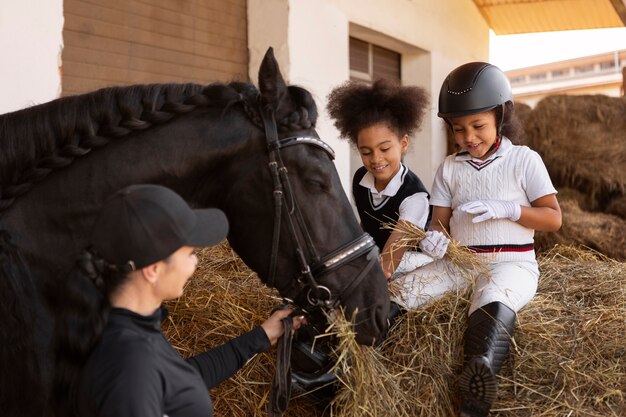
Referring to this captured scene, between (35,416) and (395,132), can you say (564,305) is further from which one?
(35,416)

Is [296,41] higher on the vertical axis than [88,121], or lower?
higher

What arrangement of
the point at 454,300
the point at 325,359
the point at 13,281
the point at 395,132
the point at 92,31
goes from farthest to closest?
the point at 92,31, the point at 395,132, the point at 454,300, the point at 325,359, the point at 13,281

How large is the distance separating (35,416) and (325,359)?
102cm

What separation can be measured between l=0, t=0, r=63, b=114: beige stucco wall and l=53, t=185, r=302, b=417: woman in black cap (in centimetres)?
245

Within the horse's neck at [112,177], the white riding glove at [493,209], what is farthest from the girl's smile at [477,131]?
the horse's neck at [112,177]

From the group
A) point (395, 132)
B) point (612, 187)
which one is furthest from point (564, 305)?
point (612, 187)

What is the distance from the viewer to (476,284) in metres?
2.61

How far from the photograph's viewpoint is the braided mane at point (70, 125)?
1671 mm

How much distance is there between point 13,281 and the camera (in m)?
1.59

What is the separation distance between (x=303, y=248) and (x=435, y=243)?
933 millimetres

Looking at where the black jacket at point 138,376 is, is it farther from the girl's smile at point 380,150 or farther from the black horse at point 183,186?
the girl's smile at point 380,150

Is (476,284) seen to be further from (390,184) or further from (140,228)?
(140,228)

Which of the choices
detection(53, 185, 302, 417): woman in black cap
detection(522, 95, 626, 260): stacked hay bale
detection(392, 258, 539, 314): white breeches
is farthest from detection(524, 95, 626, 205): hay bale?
detection(53, 185, 302, 417): woman in black cap

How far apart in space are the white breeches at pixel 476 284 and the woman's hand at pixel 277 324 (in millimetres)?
703
